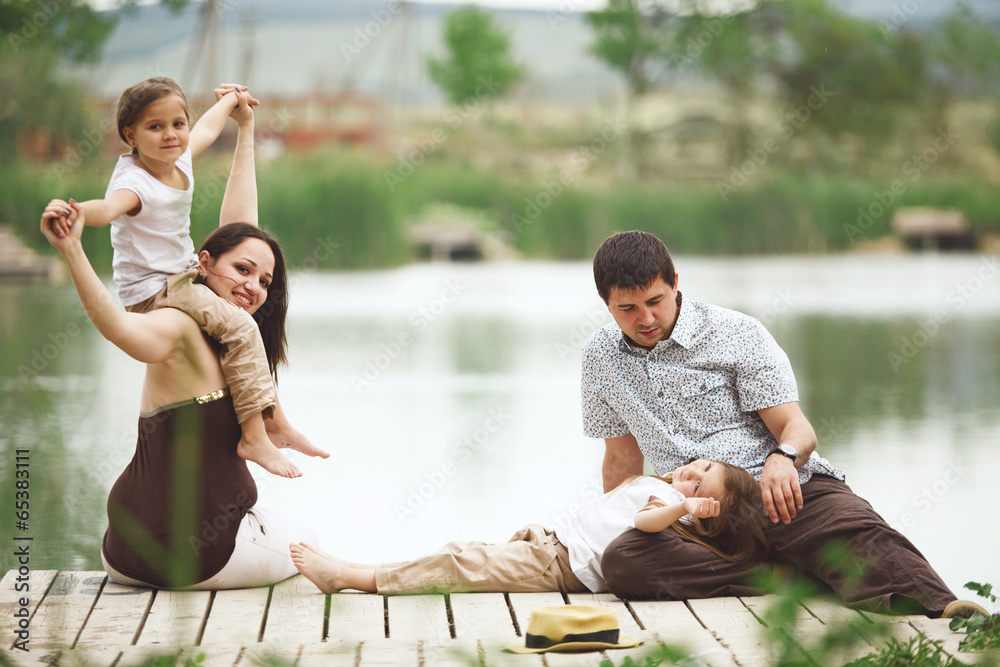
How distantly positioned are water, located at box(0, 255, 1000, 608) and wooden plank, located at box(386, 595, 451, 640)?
1.04 metres

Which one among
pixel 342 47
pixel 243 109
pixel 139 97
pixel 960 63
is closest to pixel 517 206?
pixel 243 109

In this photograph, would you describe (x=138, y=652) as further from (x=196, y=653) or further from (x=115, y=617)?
(x=115, y=617)

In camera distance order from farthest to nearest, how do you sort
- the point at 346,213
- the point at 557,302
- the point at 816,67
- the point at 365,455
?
the point at 816,67 → the point at 346,213 → the point at 557,302 → the point at 365,455

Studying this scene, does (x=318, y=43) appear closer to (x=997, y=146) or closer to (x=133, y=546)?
(x=997, y=146)

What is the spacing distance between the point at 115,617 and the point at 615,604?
3.32ft

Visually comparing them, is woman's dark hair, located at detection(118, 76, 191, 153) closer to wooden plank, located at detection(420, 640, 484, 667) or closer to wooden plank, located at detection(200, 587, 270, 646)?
wooden plank, located at detection(200, 587, 270, 646)

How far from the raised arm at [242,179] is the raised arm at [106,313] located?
0.44 meters

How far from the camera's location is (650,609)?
2449 millimetres

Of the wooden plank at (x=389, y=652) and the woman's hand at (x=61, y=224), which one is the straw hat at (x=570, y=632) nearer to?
the wooden plank at (x=389, y=652)

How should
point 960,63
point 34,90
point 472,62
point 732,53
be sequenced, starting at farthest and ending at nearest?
point 472,62, point 960,63, point 732,53, point 34,90

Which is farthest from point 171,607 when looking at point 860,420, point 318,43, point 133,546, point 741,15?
point 318,43

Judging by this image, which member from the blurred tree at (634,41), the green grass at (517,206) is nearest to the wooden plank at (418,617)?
the green grass at (517,206)

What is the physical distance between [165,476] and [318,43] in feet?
165

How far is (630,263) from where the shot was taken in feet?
8.43
